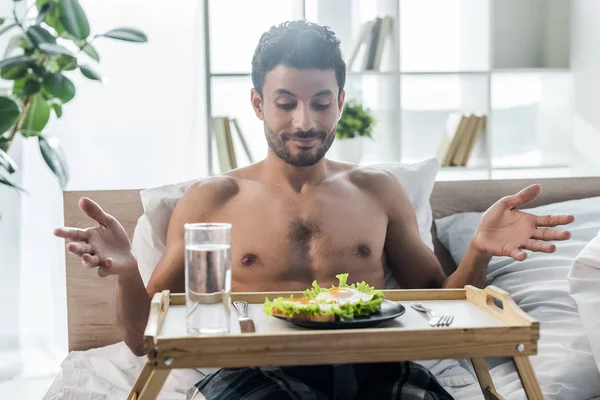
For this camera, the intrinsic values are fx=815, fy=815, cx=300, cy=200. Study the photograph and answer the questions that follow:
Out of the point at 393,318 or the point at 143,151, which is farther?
the point at 143,151

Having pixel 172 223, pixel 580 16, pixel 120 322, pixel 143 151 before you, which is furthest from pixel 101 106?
pixel 580 16

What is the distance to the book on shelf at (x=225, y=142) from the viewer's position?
2.91 m

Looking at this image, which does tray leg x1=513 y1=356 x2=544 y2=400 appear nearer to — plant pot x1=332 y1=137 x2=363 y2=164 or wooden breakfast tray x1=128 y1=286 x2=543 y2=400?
wooden breakfast tray x1=128 y1=286 x2=543 y2=400

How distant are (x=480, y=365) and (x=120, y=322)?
2.10 feet

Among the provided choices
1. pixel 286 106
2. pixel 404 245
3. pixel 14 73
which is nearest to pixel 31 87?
pixel 14 73

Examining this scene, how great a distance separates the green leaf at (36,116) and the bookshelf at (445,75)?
27.5 inches

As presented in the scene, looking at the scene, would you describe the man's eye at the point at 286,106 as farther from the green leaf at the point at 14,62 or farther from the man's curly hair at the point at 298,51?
the green leaf at the point at 14,62

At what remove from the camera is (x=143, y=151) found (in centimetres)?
300

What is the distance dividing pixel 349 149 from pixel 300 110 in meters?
1.25

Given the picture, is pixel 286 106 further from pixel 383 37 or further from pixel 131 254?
pixel 383 37

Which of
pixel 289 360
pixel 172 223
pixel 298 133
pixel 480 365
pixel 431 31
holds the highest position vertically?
pixel 431 31

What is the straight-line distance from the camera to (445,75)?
315 cm

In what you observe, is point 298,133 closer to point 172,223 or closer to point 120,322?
point 172,223

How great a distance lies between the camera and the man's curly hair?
1.71 meters
